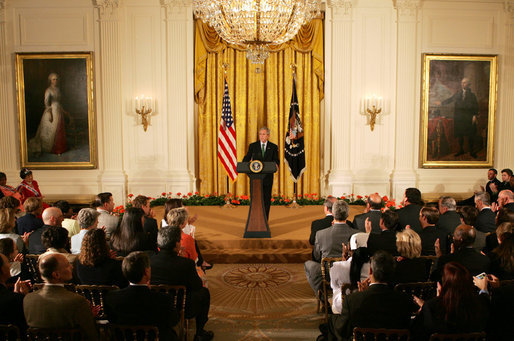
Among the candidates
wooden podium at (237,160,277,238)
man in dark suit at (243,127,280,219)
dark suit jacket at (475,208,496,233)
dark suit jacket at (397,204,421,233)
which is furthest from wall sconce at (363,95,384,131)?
dark suit jacket at (475,208,496,233)

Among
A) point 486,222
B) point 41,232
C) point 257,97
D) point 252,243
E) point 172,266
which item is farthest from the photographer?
point 257,97

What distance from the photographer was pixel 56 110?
32.8ft

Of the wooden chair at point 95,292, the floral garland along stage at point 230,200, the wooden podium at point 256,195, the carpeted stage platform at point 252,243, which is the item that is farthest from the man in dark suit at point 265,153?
the wooden chair at point 95,292

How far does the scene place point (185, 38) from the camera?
9.98 meters

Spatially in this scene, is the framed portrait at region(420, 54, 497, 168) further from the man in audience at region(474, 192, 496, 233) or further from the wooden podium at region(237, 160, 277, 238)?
the wooden podium at region(237, 160, 277, 238)

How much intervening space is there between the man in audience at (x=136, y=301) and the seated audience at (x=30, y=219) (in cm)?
268

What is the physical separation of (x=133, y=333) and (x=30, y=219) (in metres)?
3.05

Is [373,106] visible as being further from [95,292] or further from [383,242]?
[95,292]

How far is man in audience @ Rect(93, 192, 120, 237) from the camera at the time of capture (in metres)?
5.10

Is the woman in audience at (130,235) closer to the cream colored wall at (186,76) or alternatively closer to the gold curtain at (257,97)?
the cream colored wall at (186,76)

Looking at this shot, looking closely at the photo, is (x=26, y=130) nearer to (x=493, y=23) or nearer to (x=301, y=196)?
(x=301, y=196)

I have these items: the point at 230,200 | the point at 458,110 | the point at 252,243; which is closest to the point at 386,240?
the point at 252,243

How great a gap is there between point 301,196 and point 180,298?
24.5 ft

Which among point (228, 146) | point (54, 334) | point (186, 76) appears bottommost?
point (54, 334)
